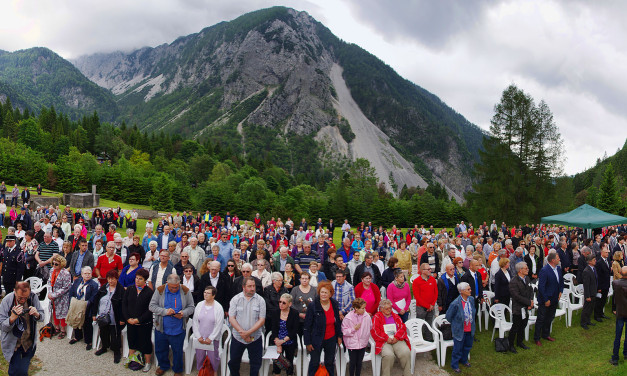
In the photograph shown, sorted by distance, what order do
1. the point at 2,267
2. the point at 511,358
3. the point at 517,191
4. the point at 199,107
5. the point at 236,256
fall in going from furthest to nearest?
1. the point at 199,107
2. the point at 517,191
3. the point at 2,267
4. the point at 236,256
5. the point at 511,358

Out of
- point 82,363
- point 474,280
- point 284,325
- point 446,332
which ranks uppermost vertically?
point 474,280

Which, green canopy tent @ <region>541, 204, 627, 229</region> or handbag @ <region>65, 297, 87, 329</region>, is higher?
green canopy tent @ <region>541, 204, 627, 229</region>

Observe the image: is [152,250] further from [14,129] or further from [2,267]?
[14,129]

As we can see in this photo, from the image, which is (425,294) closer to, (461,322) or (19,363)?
(461,322)

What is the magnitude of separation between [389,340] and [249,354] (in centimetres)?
224

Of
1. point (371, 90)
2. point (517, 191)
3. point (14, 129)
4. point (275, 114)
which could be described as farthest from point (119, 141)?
point (371, 90)

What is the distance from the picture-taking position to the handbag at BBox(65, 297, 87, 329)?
6.50 meters

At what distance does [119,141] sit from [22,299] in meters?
79.8

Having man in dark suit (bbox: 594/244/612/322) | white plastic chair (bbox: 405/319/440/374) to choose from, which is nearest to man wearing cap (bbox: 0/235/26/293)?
white plastic chair (bbox: 405/319/440/374)

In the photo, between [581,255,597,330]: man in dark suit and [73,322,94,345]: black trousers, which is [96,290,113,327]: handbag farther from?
[581,255,597,330]: man in dark suit

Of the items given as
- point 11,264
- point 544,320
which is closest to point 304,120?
point 11,264

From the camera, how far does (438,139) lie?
178 metres

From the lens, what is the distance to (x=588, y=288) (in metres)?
8.22

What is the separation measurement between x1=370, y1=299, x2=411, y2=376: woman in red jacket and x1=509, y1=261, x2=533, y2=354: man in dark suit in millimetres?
2550
